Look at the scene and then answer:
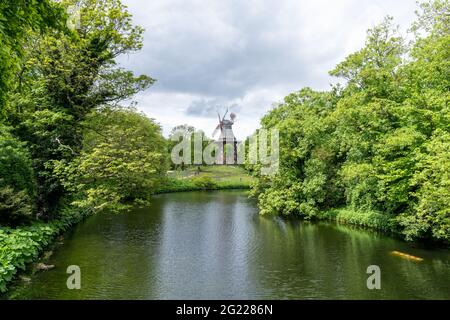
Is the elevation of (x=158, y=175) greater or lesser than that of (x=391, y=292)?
greater

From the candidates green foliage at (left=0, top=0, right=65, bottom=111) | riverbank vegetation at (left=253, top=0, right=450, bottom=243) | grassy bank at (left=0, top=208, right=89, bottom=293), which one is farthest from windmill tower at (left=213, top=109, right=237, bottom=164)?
green foliage at (left=0, top=0, right=65, bottom=111)

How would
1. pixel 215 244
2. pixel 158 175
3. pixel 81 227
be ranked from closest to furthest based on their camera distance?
pixel 215 244 < pixel 81 227 < pixel 158 175

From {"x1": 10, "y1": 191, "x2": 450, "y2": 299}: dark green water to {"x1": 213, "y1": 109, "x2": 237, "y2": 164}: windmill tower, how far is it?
48.4m

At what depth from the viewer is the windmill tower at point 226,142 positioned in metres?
73.8

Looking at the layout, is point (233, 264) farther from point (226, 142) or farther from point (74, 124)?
point (226, 142)

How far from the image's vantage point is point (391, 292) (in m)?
13.0

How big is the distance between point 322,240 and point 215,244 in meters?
6.76

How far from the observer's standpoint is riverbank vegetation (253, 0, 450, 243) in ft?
62.9

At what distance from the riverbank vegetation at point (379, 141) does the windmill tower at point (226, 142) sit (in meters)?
38.0

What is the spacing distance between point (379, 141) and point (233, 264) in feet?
44.6

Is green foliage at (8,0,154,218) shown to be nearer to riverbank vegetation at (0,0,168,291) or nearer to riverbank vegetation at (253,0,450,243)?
riverbank vegetation at (0,0,168,291)

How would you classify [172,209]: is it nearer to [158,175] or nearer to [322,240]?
[158,175]
